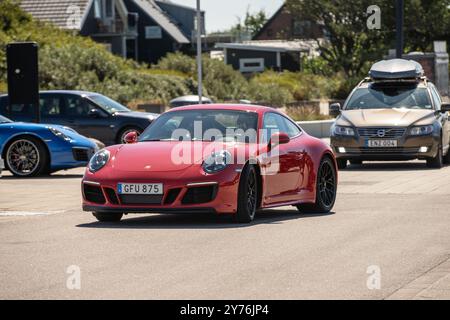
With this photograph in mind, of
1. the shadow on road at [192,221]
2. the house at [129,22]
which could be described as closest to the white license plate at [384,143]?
the shadow on road at [192,221]

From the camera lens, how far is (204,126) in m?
14.2

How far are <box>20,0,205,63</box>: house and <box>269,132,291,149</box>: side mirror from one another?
197 feet

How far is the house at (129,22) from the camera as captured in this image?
76.1 meters

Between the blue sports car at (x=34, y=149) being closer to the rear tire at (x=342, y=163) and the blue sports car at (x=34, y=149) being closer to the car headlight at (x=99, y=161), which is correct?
the rear tire at (x=342, y=163)

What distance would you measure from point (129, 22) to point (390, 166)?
71.5 metres

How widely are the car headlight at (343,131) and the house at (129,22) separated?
5139cm

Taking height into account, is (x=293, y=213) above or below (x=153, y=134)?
below

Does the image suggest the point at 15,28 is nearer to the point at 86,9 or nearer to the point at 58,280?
the point at 86,9

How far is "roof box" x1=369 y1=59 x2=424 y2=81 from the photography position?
2494 centimetres

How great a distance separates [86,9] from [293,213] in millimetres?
65092

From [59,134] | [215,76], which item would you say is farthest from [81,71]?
[59,134]
